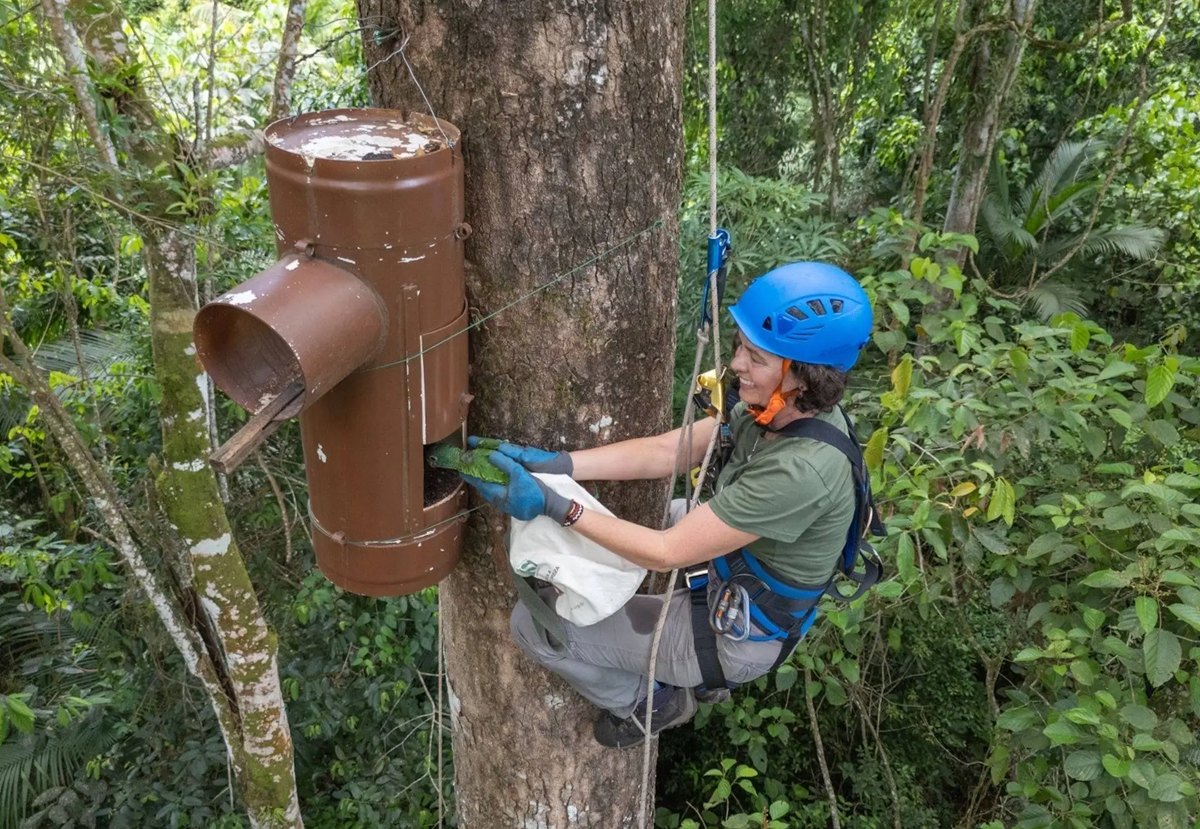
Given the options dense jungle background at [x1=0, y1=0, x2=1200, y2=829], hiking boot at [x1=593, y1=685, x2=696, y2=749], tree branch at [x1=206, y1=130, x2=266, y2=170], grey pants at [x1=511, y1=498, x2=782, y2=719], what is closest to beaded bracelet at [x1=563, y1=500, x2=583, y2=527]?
grey pants at [x1=511, y1=498, x2=782, y2=719]

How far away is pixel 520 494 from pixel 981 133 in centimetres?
596

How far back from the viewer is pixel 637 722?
87.7 inches

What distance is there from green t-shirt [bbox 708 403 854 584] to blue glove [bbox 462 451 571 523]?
0.40 m

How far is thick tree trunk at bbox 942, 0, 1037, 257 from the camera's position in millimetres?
5945

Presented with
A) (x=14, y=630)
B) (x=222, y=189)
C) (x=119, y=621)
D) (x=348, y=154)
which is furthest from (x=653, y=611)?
(x=14, y=630)

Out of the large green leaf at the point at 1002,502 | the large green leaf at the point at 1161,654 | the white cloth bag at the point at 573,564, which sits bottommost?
the large green leaf at the point at 1161,654

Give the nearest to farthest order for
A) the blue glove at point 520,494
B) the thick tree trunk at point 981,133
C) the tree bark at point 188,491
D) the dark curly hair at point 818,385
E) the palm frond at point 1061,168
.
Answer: the blue glove at point 520,494
the dark curly hair at point 818,385
the tree bark at point 188,491
the thick tree trunk at point 981,133
the palm frond at point 1061,168

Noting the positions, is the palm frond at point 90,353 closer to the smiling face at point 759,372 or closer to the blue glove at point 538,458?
the blue glove at point 538,458

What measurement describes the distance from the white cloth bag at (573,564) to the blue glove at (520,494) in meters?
0.04

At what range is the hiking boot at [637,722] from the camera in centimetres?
223

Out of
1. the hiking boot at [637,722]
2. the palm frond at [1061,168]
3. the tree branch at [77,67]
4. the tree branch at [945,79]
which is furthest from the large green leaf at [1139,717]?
the palm frond at [1061,168]

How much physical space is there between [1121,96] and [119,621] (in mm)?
9631

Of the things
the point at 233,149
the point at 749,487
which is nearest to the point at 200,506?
the point at 233,149

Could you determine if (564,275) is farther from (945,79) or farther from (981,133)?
(981,133)
